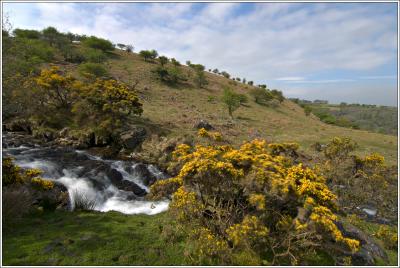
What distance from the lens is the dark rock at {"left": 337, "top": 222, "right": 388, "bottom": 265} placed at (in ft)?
30.1

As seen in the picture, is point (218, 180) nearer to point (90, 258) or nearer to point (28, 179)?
point (90, 258)

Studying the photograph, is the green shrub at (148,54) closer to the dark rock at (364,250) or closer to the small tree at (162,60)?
the small tree at (162,60)

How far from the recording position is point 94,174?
19.8m

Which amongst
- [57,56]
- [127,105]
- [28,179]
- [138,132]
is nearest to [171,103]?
[127,105]

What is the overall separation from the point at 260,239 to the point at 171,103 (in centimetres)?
4283

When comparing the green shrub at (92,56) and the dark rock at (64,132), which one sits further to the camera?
the green shrub at (92,56)

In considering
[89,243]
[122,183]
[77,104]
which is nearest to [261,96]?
[77,104]

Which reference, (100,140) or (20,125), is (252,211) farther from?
(20,125)

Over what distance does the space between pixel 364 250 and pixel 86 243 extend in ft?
30.7

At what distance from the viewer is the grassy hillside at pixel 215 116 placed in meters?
36.9

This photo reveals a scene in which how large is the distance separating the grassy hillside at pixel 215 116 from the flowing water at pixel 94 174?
1095cm

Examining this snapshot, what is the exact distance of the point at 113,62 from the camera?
220 ft

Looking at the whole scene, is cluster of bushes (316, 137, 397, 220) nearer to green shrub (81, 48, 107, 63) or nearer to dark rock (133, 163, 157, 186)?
dark rock (133, 163, 157, 186)

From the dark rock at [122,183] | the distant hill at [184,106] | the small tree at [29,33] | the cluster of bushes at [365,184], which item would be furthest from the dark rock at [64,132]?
the small tree at [29,33]
